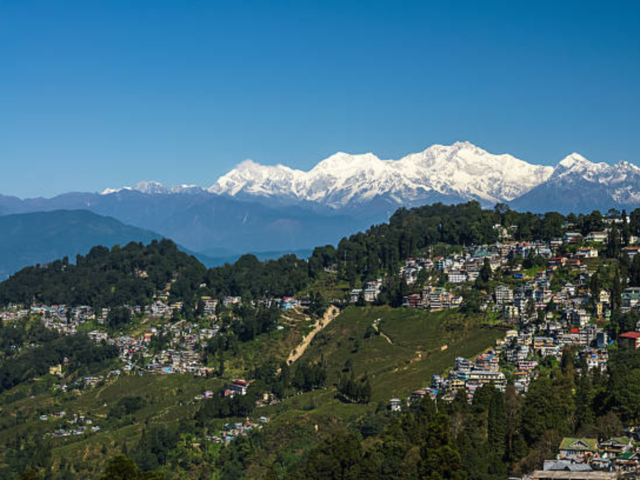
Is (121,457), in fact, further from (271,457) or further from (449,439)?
(271,457)

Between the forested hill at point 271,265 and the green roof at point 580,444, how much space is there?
53.7 metres

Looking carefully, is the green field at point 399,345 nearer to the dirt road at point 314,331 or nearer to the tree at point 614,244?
the dirt road at point 314,331

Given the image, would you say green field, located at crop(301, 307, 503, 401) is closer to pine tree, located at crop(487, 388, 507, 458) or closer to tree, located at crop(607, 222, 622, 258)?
tree, located at crop(607, 222, 622, 258)

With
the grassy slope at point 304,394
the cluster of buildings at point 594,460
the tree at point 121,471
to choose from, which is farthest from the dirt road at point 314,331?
the tree at point 121,471

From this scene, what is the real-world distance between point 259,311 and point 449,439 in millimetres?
55140

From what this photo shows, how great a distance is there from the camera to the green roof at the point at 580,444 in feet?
152

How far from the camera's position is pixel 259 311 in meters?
101

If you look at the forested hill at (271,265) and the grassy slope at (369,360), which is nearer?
the grassy slope at (369,360)

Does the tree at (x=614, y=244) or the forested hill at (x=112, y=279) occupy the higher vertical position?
the tree at (x=614, y=244)

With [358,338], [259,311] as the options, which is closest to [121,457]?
[358,338]

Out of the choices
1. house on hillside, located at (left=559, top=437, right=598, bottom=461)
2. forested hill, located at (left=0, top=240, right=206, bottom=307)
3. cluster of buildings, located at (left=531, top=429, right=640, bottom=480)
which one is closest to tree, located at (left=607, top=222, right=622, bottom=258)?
cluster of buildings, located at (left=531, top=429, right=640, bottom=480)

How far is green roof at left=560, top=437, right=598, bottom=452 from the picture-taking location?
46213 millimetres

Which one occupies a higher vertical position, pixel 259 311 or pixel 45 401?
pixel 259 311

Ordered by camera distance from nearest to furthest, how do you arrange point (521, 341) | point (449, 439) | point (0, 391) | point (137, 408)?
point (449, 439) < point (521, 341) < point (137, 408) < point (0, 391)
